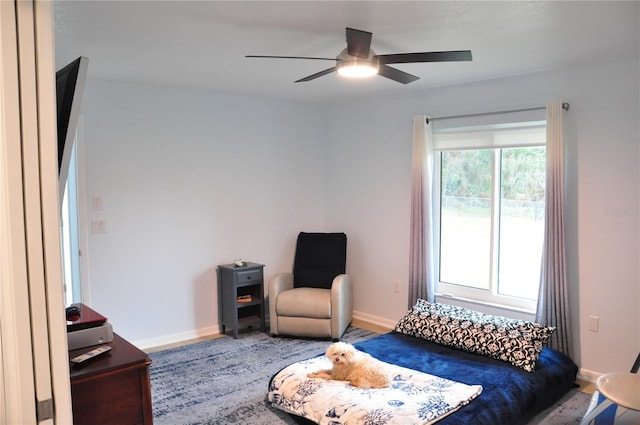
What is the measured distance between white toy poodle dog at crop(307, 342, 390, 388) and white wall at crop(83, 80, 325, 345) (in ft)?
6.59

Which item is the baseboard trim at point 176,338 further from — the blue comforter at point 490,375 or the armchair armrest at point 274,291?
the blue comforter at point 490,375

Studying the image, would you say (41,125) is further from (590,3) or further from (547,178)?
(547,178)

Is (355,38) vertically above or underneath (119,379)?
above

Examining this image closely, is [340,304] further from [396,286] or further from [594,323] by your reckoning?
[594,323]

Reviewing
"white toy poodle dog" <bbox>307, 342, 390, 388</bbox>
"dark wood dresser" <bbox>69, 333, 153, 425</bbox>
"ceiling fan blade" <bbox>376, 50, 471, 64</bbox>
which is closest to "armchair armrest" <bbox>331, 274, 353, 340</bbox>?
"white toy poodle dog" <bbox>307, 342, 390, 388</bbox>

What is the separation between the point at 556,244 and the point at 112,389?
3198 millimetres

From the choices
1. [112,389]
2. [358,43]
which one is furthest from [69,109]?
[358,43]

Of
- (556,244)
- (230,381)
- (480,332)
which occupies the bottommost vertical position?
(230,381)

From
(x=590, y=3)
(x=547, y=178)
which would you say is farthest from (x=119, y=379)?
(x=547, y=178)

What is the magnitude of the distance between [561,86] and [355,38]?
80.6 inches

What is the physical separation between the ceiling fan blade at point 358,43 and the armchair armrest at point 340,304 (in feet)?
8.01

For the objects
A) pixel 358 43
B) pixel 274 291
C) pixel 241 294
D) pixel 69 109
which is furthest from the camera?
pixel 241 294

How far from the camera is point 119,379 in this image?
1.74 m

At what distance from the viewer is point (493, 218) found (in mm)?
4352
